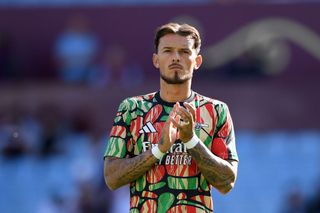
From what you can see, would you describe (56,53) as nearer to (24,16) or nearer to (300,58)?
(24,16)

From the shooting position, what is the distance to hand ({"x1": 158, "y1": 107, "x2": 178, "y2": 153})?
6473 millimetres

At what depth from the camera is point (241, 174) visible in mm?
17234

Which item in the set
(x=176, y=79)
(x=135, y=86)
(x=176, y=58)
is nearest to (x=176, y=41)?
(x=176, y=58)

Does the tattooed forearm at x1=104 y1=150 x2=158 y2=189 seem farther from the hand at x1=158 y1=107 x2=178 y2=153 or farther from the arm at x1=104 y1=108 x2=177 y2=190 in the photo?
the hand at x1=158 y1=107 x2=178 y2=153

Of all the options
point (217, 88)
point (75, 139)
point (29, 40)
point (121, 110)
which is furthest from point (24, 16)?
point (121, 110)

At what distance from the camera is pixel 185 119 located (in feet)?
21.3

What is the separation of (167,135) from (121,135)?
443mm

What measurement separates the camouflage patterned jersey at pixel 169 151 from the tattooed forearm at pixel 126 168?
70mm

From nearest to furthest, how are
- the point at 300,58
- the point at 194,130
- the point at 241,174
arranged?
1. the point at 194,130
2. the point at 241,174
3. the point at 300,58

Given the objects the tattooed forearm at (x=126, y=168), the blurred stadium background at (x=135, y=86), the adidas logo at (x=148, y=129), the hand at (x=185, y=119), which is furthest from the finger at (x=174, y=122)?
the blurred stadium background at (x=135, y=86)

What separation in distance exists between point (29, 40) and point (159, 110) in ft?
39.8

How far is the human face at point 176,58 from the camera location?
6727mm

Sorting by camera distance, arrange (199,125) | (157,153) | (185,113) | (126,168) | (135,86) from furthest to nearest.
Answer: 1. (135,86)
2. (199,125)
3. (126,168)
4. (157,153)
5. (185,113)

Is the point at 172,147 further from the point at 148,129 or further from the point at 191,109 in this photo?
the point at 191,109
